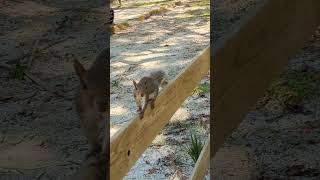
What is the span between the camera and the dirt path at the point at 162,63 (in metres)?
2.90

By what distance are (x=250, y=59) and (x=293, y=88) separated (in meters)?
2.18

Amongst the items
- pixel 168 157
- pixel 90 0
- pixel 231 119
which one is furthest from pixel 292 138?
pixel 90 0

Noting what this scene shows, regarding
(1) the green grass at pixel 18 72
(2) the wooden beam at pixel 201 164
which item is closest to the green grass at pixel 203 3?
(1) the green grass at pixel 18 72

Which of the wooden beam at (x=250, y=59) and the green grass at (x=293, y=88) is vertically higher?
the wooden beam at (x=250, y=59)

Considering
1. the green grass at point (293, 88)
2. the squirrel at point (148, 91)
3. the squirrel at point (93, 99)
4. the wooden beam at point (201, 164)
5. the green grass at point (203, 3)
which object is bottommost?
the green grass at point (203, 3)

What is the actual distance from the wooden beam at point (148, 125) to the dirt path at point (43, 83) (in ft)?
3.86

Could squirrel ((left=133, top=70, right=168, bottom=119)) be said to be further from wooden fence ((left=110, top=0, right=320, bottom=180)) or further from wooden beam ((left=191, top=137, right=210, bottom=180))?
A: wooden beam ((left=191, top=137, right=210, bottom=180))

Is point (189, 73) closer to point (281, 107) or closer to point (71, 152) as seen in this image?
point (71, 152)

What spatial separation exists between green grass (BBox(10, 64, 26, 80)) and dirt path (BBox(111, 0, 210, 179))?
781mm

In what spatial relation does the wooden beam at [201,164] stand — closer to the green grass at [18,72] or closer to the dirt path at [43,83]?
the dirt path at [43,83]

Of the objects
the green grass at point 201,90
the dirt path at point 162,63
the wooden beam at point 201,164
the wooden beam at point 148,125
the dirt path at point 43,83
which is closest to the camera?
the wooden beam at point 148,125

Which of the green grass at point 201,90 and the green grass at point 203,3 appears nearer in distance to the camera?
the green grass at point 201,90

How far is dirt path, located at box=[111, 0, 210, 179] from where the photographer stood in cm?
290

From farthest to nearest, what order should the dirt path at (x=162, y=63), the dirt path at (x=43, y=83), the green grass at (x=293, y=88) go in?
1. the green grass at (x=293, y=88)
2. the dirt path at (x=43, y=83)
3. the dirt path at (x=162, y=63)
